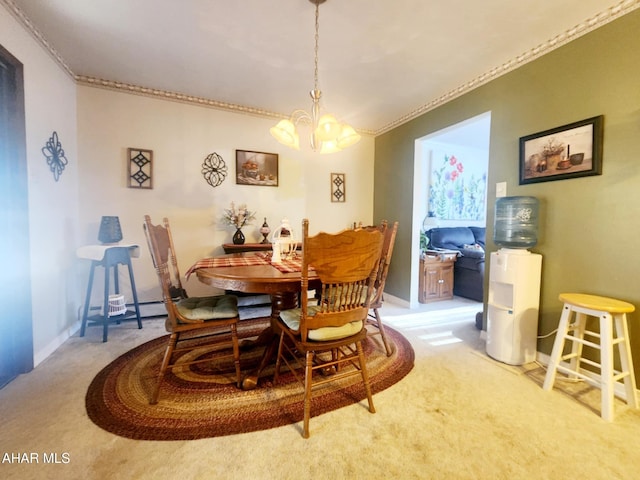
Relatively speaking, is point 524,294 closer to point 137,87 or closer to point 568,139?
point 568,139

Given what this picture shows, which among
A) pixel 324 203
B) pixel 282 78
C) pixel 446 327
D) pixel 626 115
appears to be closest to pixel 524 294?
pixel 446 327

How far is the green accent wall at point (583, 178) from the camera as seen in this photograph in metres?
1.73

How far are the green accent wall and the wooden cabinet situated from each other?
1.34 m

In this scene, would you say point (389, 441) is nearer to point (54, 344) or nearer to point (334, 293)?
point (334, 293)

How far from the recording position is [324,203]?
4074 millimetres

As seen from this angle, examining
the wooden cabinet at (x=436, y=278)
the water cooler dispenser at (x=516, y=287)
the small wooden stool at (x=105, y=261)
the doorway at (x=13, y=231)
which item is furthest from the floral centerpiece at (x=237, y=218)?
the water cooler dispenser at (x=516, y=287)

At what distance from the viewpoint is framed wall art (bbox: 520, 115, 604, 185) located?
1.86m

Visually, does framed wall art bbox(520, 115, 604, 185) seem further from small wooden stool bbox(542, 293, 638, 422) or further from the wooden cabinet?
the wooden cabinet

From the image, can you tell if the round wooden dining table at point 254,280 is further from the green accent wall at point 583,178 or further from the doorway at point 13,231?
the green accent wall at point 583,178

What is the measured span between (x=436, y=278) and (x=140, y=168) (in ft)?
13.8

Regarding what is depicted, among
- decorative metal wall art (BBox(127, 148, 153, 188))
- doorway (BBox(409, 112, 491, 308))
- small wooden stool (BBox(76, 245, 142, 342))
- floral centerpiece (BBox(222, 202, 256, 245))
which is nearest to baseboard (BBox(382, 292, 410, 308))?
doorway (BBox(409, 112, 491, 308))

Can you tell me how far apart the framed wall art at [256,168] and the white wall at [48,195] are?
5.58 feet

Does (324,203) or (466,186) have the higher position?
(466,186)

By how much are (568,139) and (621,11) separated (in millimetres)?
798
